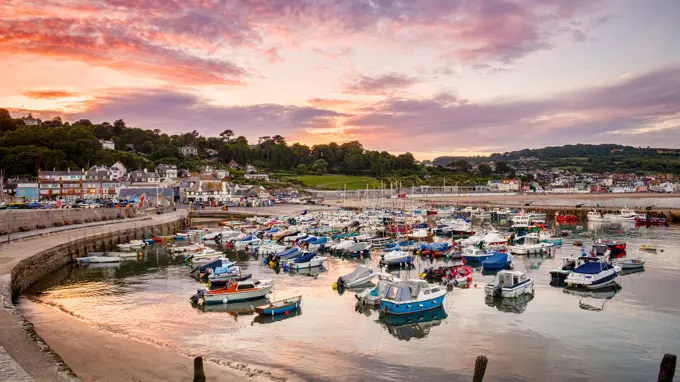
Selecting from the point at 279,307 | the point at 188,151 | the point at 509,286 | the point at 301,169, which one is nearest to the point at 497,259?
the point at 509,286

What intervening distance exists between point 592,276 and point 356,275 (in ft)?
46.8

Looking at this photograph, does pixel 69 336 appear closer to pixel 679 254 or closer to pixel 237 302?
pixel 237 302

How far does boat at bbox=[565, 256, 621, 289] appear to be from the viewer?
28.9m

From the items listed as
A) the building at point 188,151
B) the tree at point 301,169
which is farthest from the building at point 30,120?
the tree at point 301,169

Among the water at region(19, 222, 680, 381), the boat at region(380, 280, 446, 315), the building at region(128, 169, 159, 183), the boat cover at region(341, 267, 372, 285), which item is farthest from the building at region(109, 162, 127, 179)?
the boat at region(380, 280, 446, 315)

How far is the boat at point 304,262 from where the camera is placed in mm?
35812

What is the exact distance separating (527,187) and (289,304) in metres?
193

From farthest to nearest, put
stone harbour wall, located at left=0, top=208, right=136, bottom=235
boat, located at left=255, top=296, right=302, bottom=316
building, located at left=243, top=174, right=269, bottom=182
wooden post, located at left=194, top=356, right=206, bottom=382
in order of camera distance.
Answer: building, located at left=243, top=174, right=269, bottom=182 → stone harbour wall, located at left=0, top=208, right=136, bottom=235 → boat, located at left=255, top=296, right=302, bottom=316 → wooden post, located at left=194, top=356, right=206, bottom=382

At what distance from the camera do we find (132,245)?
4581 cm

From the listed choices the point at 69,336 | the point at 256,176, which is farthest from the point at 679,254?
the point at 256,176

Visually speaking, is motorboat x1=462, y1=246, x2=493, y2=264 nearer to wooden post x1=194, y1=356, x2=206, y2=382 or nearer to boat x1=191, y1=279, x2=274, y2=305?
boat x1=191, y1=279, x2=274, y2=305

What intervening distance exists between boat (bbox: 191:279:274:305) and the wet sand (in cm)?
603

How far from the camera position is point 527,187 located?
198625 millimetres

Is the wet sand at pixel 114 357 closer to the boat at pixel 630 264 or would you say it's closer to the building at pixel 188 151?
the boat at pixel 630 264
